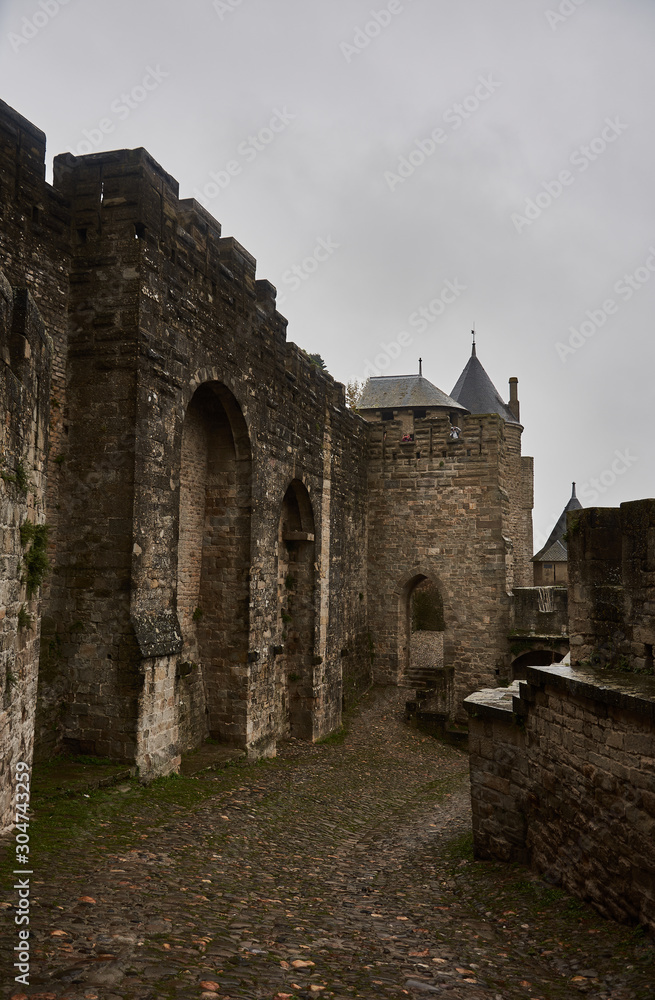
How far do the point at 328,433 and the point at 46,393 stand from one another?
927 centimetres

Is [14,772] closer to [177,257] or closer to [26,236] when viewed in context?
[26,236]

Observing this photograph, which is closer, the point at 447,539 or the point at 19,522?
the point at 19,522

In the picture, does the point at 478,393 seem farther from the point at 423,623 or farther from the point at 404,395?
the point at 423,623

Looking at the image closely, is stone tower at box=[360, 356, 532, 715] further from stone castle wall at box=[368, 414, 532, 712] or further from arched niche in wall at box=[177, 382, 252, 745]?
arched niche in wall at box=[177, 382, 252, 745]

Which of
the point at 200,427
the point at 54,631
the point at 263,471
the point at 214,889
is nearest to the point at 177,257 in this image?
the point at 200,427

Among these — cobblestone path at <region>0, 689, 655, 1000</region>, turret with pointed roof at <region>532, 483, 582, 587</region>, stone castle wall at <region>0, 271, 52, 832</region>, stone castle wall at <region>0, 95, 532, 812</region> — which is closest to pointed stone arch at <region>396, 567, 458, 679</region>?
stone castle wall at <region>0, 95, 532, 812</region>

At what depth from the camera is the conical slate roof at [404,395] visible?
2314 centimetres

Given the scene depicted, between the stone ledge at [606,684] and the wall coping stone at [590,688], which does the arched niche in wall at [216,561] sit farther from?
the stone ledge at [606,684]

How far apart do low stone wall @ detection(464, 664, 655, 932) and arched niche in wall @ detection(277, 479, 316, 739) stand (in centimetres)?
636

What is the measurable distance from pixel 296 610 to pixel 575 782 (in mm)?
8591

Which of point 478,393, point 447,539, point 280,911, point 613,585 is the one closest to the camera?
point 280,911

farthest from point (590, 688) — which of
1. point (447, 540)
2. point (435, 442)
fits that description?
point (435, 442)

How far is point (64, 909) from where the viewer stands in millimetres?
4195

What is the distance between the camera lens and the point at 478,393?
32688mm
